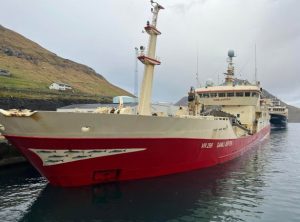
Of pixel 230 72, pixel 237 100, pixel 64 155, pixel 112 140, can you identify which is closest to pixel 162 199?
pixel 112 140

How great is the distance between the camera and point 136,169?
62.6 ft

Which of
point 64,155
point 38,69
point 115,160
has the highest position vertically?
point 38,69

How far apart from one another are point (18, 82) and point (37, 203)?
78009 mm

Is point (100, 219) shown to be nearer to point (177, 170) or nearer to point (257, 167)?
point (177, 170)

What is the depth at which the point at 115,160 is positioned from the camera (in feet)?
58.6

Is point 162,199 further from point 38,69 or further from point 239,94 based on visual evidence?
point 38,69

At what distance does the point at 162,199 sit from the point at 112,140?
161 inches

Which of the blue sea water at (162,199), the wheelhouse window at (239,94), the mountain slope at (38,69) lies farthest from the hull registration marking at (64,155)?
the mountain slope at (38,69)

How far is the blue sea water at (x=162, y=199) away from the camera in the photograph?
1480 cm

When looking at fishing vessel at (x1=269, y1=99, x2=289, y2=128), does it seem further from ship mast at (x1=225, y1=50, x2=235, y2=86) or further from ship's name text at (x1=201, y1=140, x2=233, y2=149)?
ship's name text at (x1=201, y1=140, x2=233, y2=149)

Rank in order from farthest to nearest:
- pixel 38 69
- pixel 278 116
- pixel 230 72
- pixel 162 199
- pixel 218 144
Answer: pixel 38 69
pixel 278 116
pixel 230 72
pixel 218 144
pixel 162 199

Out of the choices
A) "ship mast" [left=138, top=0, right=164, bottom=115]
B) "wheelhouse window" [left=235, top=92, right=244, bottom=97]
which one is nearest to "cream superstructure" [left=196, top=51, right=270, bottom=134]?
"wheelhouse window" [left=235, top=92, right=244, bottom=97]

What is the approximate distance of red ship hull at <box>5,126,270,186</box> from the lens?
16703 millimetres

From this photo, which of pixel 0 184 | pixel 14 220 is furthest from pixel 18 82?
pixel 14 220
